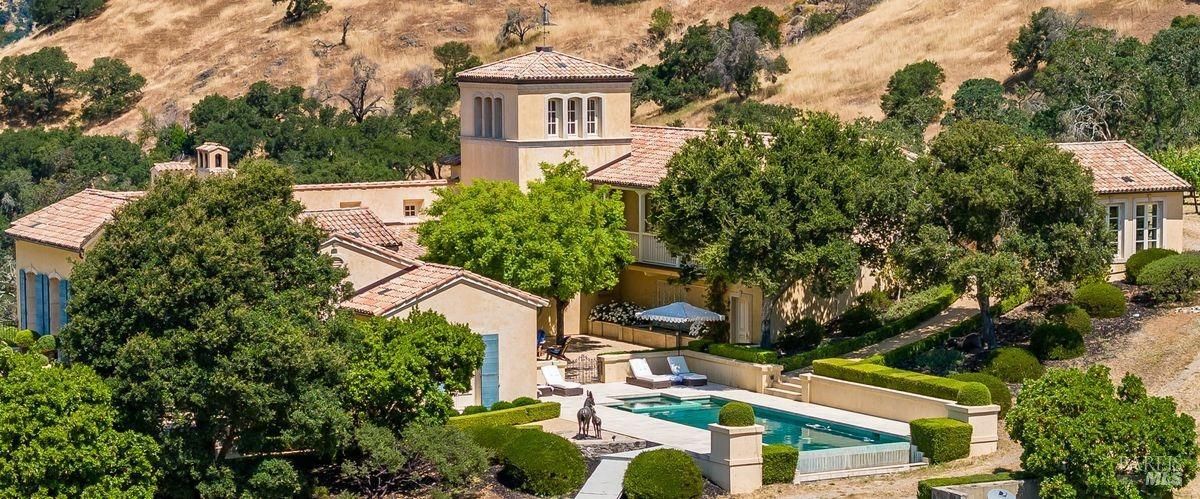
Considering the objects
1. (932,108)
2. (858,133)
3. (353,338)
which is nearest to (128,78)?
(932,108)

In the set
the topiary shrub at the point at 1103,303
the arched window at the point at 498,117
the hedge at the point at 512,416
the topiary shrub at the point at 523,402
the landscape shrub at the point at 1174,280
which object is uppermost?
the arched window at the point at 498,117

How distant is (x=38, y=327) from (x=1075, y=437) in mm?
24753

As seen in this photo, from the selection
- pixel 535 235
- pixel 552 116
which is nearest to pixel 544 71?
pixel 552 116

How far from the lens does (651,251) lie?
5059 cm

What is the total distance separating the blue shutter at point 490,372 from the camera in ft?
135

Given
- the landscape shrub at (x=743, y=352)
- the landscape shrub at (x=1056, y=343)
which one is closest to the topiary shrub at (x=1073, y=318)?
the landscape shrub at (x=1056, y=343)

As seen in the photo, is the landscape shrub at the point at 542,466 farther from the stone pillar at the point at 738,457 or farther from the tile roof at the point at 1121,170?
the tile roof at the point at 1121,170

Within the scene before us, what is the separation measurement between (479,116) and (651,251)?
6.44m

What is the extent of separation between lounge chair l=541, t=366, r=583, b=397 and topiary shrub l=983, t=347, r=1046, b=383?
9.20 metres

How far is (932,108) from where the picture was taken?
259ft

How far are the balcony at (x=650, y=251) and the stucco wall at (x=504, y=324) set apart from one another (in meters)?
8.71

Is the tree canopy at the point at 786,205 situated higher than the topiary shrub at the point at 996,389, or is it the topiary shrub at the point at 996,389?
the tree canopy at the point at 786,205

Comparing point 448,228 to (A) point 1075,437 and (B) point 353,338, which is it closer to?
(B) point 353,338

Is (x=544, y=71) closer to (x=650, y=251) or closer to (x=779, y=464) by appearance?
(x=650, y=251)
